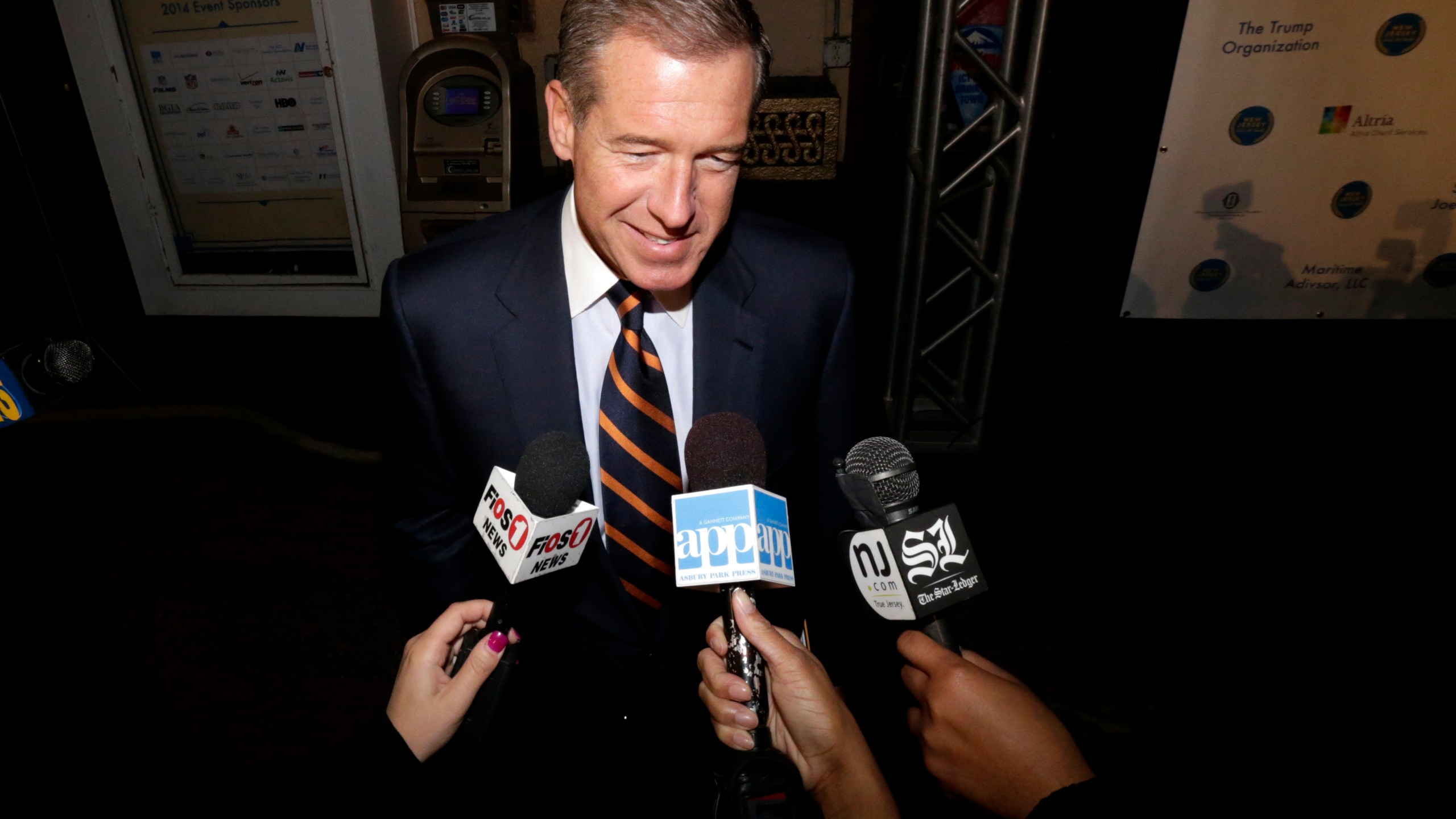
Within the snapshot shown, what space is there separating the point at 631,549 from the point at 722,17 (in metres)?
0.97

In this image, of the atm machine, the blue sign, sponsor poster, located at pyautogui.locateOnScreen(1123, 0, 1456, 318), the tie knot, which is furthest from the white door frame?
sponsor poster, located at pyautogui.locateOnScreen(1123, 0, 1456, 318)

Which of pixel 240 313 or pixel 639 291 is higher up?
pixel 639 291

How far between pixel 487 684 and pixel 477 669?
0.17 ft

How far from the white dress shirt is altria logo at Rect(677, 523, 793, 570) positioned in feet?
1.50

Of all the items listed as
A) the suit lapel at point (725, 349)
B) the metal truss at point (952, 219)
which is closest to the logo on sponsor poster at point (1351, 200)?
the metal truss at point (952, 219)

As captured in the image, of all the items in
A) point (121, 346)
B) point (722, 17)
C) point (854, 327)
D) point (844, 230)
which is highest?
point (722, 17)

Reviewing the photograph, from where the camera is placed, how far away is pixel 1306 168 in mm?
3619

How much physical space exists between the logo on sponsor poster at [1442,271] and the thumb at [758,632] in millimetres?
4831

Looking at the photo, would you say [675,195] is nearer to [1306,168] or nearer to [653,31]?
[653,31]

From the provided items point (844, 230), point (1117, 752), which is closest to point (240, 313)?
point (844, 230)

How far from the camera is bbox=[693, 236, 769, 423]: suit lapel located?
145 centimetres

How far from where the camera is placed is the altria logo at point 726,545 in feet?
3.05

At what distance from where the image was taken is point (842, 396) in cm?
161

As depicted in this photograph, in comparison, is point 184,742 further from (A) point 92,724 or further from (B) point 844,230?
(B) point 844,230
